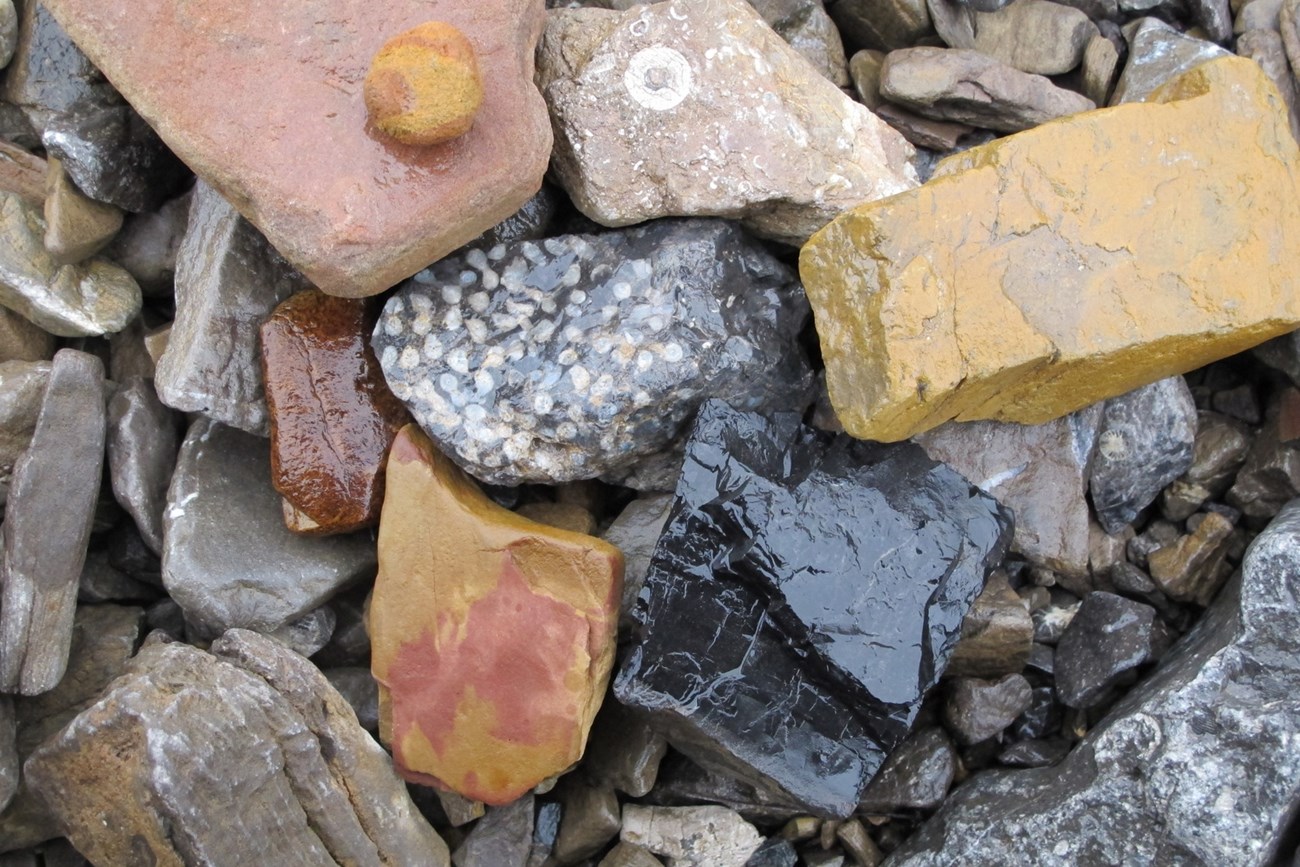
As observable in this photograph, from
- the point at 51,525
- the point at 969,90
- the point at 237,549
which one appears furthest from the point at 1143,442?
the point at 51,525

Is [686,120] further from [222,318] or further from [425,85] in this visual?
[222,318]

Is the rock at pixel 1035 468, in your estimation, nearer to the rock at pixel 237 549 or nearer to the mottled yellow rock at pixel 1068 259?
the mottled yellow rock at pixel 1068 259

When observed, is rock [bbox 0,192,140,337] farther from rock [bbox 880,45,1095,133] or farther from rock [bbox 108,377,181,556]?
rock [bbox 880,45,1095,133]

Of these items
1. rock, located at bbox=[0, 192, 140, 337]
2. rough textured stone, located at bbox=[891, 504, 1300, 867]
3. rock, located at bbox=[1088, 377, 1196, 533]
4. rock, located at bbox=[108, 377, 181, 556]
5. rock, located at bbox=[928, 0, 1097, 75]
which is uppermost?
rock, located at bbox=[0, 192, 140, 337]

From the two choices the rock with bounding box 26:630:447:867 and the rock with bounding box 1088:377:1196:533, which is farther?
the rock with bounding box 1088:377:1196:533

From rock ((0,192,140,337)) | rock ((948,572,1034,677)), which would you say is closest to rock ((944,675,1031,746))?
rock ((948,572,1034,677))

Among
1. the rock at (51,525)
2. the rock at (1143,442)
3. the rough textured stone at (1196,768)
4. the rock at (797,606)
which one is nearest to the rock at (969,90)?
the rock at (1143,442)
